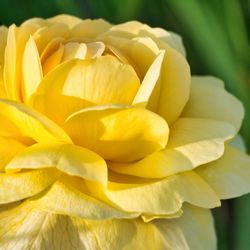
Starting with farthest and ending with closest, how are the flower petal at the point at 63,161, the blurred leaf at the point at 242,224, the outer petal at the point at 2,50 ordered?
the blurred leaf at the point at 242,224, the outer petal at the point at 2,50, the flower petal at the point at 63,161

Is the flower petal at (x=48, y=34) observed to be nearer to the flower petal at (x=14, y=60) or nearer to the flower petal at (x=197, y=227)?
the flower petal at (x=14, y=60)

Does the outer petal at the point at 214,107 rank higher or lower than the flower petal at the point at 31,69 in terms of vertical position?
lower

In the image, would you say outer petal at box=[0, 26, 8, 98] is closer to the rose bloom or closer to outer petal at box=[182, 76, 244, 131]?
the rose bloom

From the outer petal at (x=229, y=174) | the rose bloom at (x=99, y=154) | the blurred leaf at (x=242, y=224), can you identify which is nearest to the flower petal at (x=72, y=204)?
the rose bloom at (x=99, y=154)

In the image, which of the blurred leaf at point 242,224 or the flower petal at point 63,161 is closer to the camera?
the flower petal at point 63,161

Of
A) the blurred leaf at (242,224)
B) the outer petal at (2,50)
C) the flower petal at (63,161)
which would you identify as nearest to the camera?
the flower petal at (63,161)

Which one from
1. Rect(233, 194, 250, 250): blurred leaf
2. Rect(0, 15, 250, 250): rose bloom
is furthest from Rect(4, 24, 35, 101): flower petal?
Rect(233, 194, 250, 250): blurred leaf

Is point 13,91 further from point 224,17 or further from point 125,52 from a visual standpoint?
point 224,17

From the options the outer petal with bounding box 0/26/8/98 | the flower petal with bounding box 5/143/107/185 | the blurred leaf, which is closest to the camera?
the flower petal with bounding box 5/143/107/185
